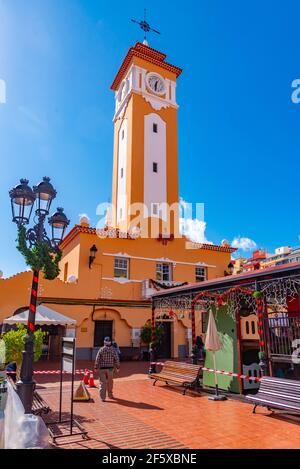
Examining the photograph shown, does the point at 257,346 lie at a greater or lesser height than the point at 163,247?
lesser

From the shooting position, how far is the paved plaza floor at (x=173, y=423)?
19.9 feet

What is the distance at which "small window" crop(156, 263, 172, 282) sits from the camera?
24.0m

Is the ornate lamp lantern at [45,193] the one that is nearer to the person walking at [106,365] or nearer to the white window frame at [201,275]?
the person walking at [106,365]

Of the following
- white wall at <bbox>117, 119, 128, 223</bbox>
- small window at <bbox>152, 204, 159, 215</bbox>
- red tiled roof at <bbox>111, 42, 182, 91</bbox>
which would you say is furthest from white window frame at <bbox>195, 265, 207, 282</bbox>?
red tiled roof at <bbox>111, 42, 182, 91</bbox>

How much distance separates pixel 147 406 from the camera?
29.7ft

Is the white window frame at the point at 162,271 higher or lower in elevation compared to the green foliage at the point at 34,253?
higher

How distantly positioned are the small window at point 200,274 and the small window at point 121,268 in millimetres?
5511

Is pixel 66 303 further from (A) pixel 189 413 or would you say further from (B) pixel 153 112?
(B) pixel 153 112

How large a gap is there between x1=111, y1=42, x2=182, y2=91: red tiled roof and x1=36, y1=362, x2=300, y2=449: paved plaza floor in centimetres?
2767

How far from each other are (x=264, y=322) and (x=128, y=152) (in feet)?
69.0

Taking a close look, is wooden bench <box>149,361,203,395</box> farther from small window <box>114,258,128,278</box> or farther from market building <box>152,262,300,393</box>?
small window <box>114,258,128,278</box>

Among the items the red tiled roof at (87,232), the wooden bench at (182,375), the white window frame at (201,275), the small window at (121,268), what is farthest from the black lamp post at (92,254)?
the wooden bench at (182,375)

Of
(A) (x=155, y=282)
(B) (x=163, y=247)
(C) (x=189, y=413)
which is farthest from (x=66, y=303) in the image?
(C) (x=189, y=413)
